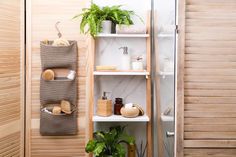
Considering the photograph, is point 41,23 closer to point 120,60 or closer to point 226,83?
point 120,60

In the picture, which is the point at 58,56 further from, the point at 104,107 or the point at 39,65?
the point at 104,107

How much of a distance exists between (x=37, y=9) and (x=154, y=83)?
1175 mm

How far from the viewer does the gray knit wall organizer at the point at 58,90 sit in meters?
2.45

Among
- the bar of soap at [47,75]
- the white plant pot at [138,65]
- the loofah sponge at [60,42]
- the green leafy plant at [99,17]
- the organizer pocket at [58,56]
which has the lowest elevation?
the bar of soap at [47,75]

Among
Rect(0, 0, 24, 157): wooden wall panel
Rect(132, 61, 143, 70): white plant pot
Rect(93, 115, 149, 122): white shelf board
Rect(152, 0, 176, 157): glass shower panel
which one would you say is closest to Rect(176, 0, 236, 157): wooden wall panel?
Rect(152, 0, 176, 157): glass shower panel

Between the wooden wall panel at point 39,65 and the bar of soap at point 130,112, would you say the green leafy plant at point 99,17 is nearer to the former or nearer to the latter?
the wooden wall panel at point 39,65

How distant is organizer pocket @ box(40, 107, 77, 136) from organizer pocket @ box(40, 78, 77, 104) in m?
0.12

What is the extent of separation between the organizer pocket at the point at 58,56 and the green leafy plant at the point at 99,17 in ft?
0.66

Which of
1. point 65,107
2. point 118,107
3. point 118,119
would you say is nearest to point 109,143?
point 118,119

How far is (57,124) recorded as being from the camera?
2496mm

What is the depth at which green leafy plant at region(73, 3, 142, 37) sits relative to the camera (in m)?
2.33

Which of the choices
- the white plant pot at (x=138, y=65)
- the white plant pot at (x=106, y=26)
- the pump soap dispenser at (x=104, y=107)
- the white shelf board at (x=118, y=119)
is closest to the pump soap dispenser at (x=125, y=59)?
the white plant pot at (x=138, y=65)

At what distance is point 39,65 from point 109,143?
897mm

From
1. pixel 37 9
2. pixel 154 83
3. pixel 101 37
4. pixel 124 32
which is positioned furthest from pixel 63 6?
pixel 154 83
